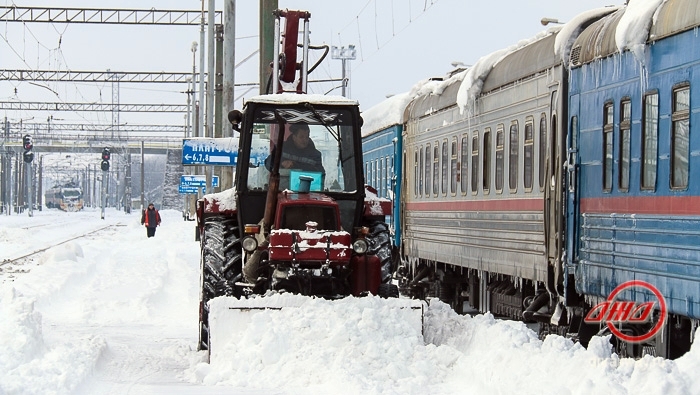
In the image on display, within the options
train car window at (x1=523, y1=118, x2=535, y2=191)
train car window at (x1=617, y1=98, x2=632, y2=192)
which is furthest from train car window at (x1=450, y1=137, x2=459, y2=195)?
train car window at (x1=617, y1=98, x2=632, y2=192)

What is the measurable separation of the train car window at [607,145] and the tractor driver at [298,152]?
2943mm

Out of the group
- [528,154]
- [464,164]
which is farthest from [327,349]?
[464,164]

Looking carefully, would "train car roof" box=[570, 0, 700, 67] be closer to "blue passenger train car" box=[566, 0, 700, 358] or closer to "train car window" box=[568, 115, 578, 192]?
"blue passenger train car" box=[566, 0, 700, 358]

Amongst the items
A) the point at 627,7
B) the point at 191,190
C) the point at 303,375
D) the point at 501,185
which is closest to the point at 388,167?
the point at 501,185

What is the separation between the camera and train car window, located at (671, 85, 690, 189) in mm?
10008

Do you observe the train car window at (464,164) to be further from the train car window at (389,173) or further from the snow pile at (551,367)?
the snow pile at (551,367)

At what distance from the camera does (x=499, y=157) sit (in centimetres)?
1609

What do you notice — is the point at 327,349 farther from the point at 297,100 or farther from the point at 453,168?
the point at 453,168

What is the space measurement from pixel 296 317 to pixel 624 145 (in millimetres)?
3525

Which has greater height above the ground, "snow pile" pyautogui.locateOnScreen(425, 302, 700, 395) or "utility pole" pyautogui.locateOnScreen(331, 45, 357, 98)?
"utility pole" pyautogui.locateOnScreen(331, 45, 357, 98)

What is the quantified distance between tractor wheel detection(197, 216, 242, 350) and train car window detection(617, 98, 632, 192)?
400 centimetres

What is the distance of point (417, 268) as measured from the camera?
73.4 ft

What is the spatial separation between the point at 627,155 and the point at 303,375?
12.4ft

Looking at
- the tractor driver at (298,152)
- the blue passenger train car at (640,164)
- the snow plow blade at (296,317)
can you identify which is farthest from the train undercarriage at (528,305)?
the tractor driver at (298,152)
